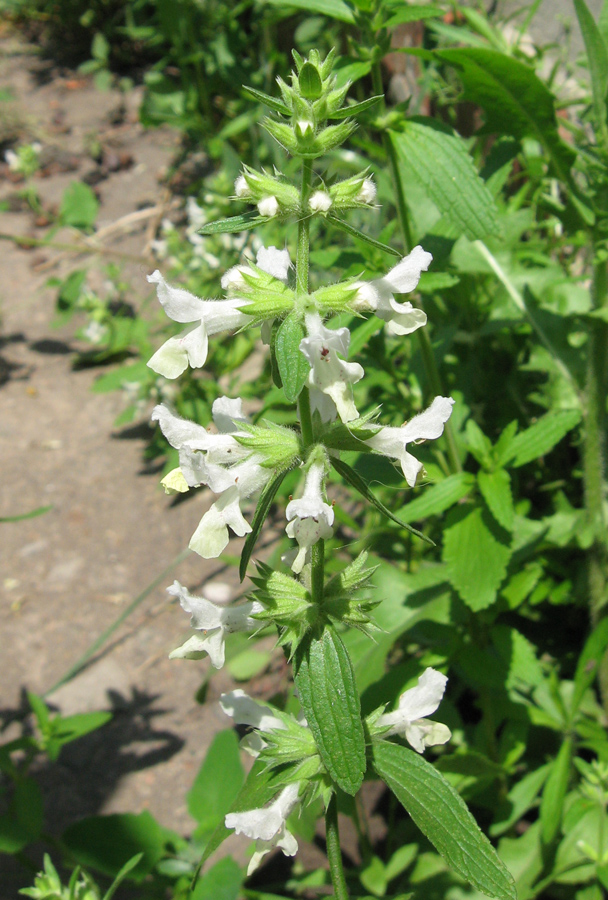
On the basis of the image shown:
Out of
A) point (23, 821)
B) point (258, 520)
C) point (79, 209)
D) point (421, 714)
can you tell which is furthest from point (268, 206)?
point (79, 209)

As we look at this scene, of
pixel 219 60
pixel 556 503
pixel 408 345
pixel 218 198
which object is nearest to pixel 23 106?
pixel 219 60

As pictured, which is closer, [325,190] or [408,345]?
[325,190]

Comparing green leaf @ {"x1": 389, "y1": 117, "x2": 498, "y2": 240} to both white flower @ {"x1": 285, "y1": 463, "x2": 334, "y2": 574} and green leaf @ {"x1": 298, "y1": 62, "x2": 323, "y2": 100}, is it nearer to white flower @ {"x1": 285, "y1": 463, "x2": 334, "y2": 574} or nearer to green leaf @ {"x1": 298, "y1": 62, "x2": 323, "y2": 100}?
green leaf @ {"x1": 298, "y1": 62, "x2": 323, "y2": 100}

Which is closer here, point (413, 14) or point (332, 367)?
point (332, 367)

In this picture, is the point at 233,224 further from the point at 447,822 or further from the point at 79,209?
the point at 79,209

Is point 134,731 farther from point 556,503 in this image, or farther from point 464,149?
point 464,149

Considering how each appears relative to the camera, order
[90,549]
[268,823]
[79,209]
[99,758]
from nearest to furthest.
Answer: [268,823] → [99,758] → [90,549] → [79,209]

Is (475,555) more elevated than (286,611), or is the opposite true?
(286,611)
